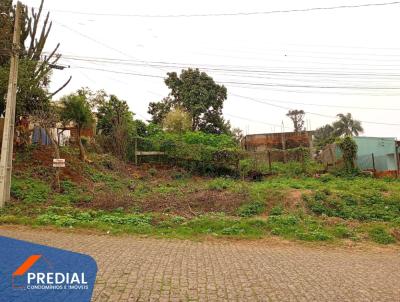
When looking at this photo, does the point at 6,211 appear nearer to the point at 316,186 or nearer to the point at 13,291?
the point at 13,291

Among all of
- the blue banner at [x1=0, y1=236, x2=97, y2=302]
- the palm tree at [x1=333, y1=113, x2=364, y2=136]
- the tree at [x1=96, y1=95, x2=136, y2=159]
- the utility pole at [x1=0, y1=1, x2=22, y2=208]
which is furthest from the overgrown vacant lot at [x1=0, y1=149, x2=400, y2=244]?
the palm tree at [x1=333, y1=113, x2=364, y2=136]

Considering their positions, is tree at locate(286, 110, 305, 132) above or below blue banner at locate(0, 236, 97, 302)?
above

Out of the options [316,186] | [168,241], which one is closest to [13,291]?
[168,241]

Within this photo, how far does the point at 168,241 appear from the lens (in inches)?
413

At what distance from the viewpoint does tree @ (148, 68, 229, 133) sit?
38.9m

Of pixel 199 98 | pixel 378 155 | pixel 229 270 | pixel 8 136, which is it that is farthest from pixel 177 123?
pixel 229 270

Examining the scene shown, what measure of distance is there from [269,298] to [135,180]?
1696 centimetres

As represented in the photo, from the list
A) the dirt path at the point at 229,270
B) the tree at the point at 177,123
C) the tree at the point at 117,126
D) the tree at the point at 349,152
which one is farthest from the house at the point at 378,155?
the dirt path at the point at 229,270

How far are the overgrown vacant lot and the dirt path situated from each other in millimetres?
1235

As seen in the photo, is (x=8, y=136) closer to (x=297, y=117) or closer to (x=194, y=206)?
(x=194, y=206)

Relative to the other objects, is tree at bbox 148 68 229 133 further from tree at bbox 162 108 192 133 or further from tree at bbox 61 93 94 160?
tree at bbox 61 93 94 160

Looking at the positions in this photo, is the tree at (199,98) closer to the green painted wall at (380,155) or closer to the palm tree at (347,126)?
the green painted wall at (380,155)

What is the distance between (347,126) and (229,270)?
52.1 m

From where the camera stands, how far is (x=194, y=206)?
51.5 ft
